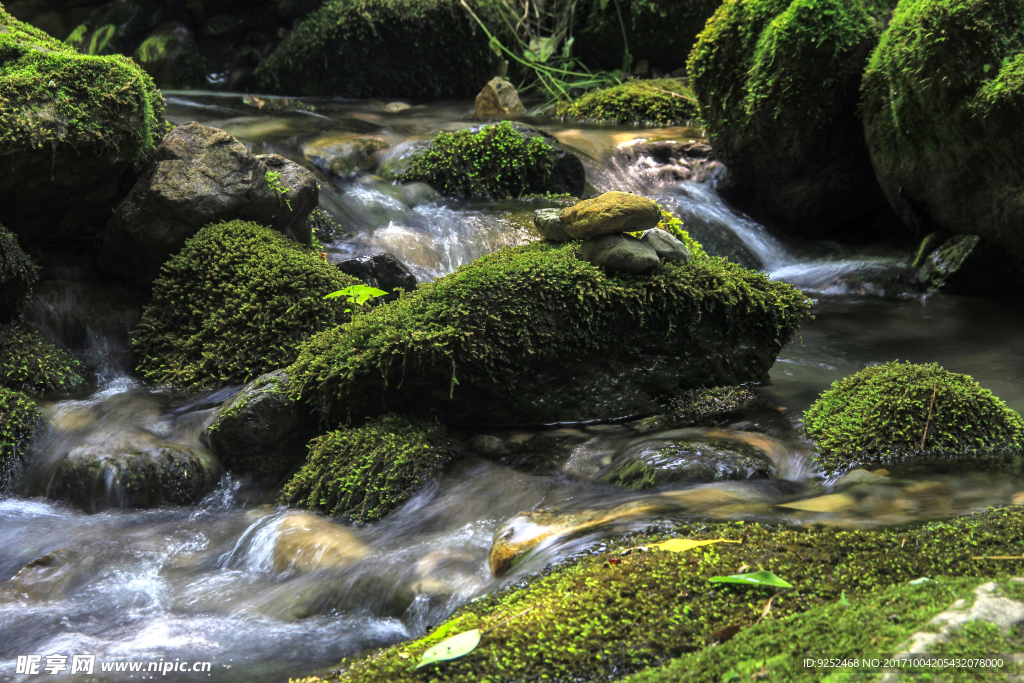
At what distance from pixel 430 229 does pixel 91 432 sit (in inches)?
164

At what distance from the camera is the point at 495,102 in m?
13.3

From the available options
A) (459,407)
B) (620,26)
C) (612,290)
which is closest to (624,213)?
(612,290)

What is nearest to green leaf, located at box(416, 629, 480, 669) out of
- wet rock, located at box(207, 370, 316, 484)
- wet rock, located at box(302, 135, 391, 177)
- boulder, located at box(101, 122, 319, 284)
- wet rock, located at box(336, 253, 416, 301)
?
wet rock, located at box(207, 370, 316, 484)

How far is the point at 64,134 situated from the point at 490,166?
4.88 meters

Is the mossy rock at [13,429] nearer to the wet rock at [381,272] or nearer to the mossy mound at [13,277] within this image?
the mossy mound at [13,277]

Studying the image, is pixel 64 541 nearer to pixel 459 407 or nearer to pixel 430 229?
pixel 459 407

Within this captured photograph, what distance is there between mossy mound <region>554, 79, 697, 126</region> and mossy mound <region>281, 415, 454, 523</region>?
9748mm

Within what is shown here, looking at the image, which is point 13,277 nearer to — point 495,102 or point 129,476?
point 129,476

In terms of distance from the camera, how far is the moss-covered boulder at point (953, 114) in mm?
6555

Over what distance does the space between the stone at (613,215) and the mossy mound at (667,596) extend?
8.78ft

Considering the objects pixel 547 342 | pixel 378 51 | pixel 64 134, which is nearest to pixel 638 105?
pixel 378 51

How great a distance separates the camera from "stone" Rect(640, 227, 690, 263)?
5285mm

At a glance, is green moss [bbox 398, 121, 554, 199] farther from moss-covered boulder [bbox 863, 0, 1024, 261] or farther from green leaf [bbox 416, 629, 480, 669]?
green leaf [bbox 416, 629, 480, 669]

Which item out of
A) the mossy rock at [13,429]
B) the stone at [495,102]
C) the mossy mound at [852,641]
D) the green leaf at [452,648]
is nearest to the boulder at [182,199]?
the mossy rock at [13,429]
